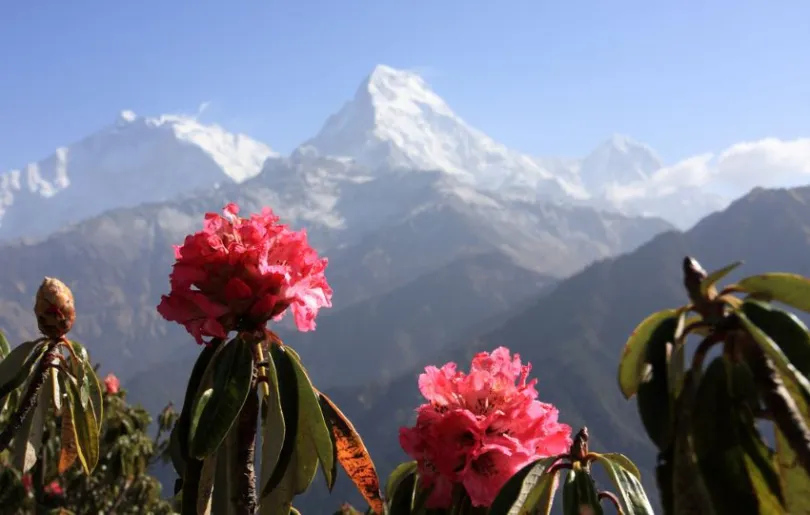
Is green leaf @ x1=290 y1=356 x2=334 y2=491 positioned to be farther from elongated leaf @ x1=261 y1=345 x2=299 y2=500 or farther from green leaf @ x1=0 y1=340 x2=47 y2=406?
green leaf @ x1=0 y1=340 x2=47 y2=406

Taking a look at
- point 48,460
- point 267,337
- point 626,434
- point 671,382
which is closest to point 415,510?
point 267,337

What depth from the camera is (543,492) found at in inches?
81.7

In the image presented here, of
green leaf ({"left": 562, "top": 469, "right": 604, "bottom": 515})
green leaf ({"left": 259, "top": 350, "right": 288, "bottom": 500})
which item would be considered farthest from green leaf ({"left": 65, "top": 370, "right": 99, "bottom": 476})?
green leaf ({"left": 562, "top": 469, "right": 604, "bottom": 515})

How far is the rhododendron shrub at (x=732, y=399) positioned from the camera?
1.29 metres

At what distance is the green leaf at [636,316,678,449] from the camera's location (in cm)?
139

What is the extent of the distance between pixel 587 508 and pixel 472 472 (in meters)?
0.54

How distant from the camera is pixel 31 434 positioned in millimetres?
3090

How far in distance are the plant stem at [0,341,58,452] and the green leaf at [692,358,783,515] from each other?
8.08 feet

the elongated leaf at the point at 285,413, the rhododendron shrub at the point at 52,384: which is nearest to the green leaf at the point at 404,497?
the elongated leaf at the point at 285,413

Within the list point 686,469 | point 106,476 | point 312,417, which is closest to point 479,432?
point 312,417

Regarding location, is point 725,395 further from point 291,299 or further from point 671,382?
point 291,299

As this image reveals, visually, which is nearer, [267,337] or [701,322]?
[701,322]

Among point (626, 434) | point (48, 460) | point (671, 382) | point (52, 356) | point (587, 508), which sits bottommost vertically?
point (587, 508)

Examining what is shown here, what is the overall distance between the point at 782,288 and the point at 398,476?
184 cm
